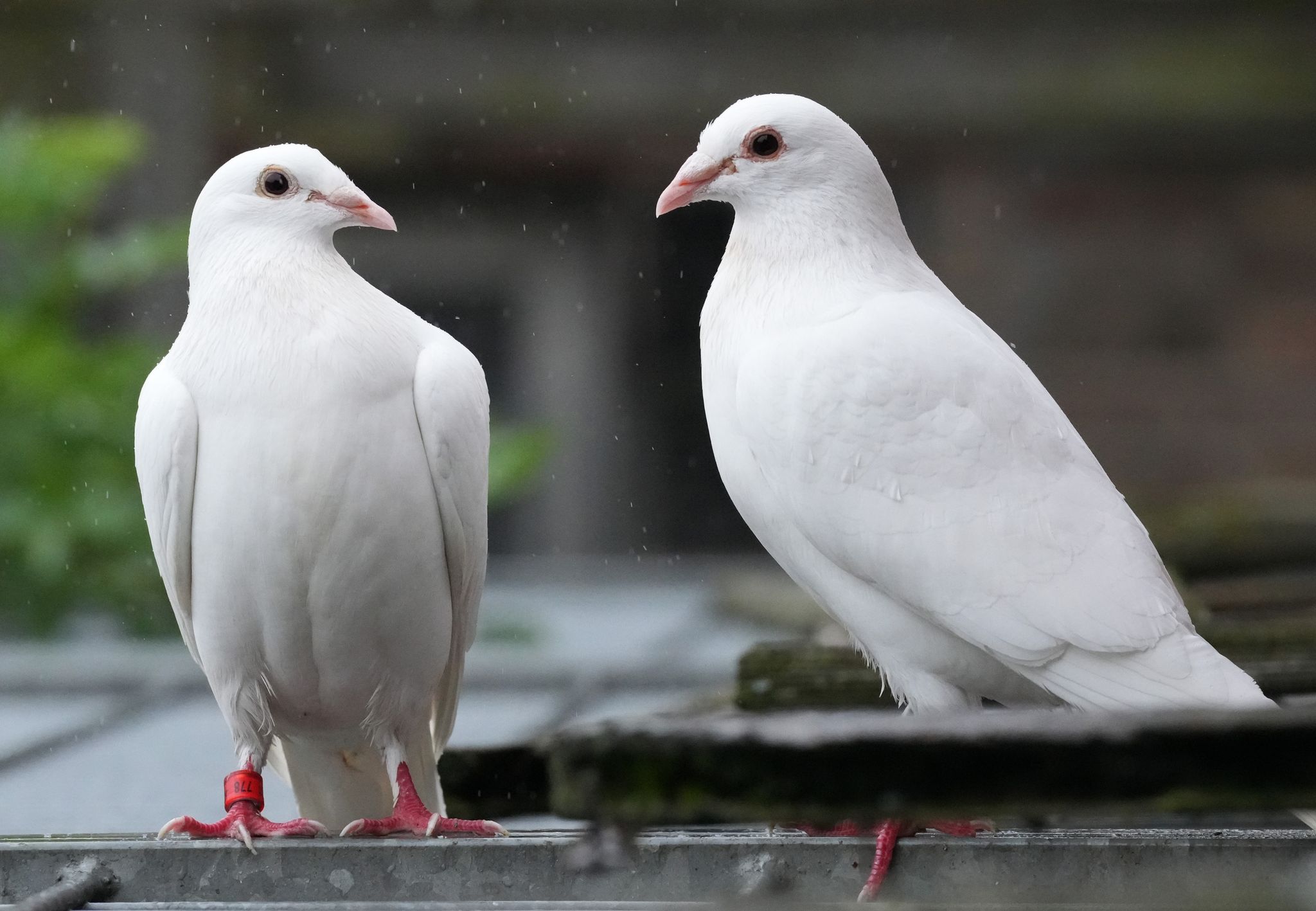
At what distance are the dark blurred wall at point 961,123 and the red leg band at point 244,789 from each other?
4577 mm

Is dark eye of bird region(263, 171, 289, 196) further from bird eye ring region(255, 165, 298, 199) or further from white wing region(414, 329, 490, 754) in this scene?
white wing region(414, 329, 490, 754)

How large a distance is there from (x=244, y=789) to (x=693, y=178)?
1.02m

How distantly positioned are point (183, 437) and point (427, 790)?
0.68 m

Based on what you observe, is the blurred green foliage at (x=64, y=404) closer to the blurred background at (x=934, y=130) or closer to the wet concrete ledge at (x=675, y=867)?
the blurred background at (x=934, y=130)

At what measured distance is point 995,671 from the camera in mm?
2021

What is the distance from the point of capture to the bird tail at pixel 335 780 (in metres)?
2.36

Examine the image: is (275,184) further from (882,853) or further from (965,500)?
(882,853)

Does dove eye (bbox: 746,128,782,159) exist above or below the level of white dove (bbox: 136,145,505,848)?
above

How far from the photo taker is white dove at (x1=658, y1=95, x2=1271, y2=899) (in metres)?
1.90

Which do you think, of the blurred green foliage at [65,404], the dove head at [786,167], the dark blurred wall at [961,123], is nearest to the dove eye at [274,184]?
the dove head at [786,167]

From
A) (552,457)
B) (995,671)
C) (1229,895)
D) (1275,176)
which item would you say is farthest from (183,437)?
(1275,176)

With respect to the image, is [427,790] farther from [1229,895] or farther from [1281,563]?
[1281,563]

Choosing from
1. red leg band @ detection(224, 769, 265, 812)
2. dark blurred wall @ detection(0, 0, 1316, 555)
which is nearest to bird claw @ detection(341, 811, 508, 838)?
red leg band @ detection(224, 769, 265, 812)

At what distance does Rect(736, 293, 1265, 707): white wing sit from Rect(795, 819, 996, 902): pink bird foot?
235mm
